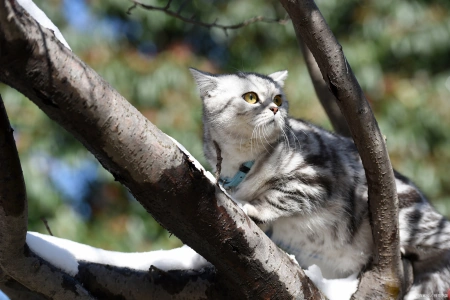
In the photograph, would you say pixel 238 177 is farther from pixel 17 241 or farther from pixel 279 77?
pixel 17 241

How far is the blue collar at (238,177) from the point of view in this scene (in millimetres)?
2338

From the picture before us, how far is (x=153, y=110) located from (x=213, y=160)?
272cm

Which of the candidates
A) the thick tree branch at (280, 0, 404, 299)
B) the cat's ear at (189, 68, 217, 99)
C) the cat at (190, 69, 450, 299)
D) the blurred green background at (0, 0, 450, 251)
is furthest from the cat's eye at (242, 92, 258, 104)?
the blurred green background at (0, 0, 450, 251)

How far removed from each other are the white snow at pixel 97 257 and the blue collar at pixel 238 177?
1.08 ft

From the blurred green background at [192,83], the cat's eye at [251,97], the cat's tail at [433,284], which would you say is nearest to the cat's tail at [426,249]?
the cat's tail at [433,284]

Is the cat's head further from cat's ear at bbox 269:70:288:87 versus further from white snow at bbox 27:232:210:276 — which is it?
white snow at bbox 27:232:210:276

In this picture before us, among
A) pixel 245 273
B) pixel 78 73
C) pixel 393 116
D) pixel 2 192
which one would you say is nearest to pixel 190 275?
pixel 245 273

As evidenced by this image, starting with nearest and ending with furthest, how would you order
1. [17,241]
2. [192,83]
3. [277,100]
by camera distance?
[17,241], [277,100], [192,83]

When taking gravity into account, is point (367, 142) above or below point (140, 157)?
above

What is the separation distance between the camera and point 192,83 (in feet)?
17.5

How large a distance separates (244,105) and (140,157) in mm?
1123

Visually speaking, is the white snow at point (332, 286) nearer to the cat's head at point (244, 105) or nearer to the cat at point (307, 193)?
the cat at point (307, 193)

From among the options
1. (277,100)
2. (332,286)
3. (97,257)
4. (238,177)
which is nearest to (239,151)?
(238,177)

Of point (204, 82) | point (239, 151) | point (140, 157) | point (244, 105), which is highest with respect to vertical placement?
point (204, 82)
